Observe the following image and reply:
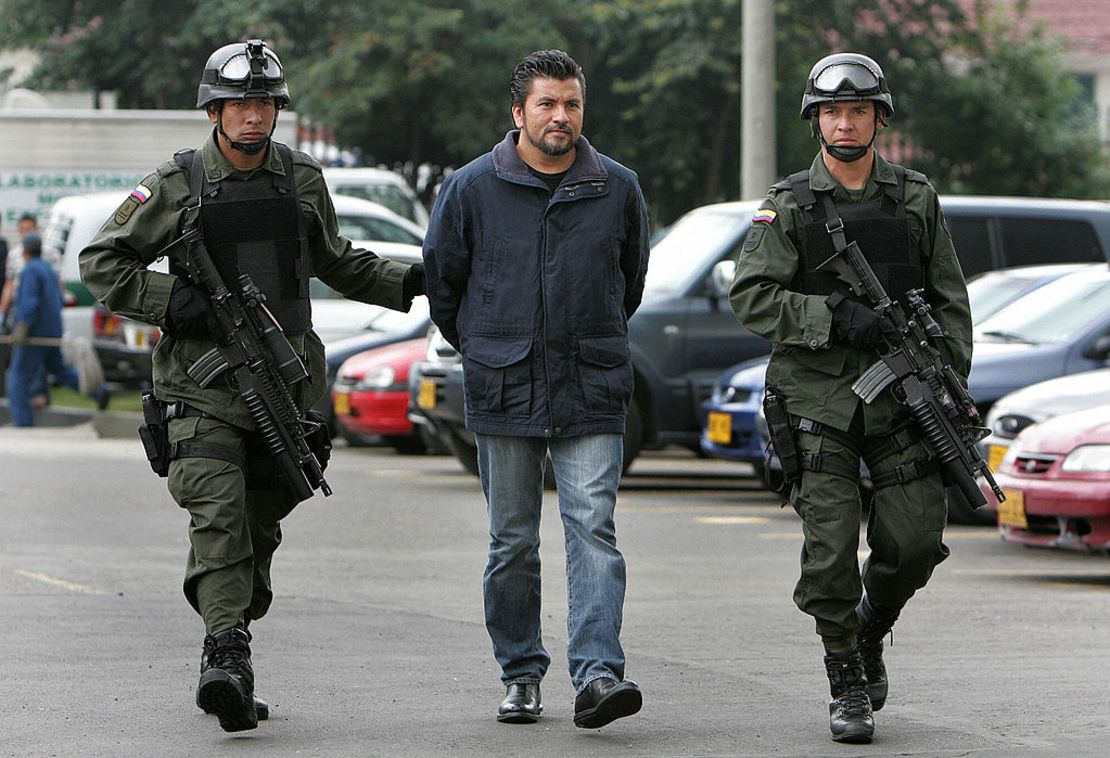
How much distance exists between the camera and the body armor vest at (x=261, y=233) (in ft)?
21.3

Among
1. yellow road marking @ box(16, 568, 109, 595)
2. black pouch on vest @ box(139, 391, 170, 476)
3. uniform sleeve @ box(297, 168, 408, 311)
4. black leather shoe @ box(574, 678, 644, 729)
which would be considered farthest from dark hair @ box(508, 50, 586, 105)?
yellow road marking @ box(16, 568, 109, 595)

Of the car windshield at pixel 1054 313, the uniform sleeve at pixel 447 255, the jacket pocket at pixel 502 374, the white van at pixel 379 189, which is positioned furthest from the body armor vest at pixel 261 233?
the white van at pixel 379 189

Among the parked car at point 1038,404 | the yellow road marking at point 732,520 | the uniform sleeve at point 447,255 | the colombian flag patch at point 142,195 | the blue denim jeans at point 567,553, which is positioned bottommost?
the yellow road marking at point 732,520

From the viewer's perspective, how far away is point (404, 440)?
1834cm

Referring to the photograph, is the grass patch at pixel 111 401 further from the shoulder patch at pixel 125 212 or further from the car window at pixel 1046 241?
the shoulder patch at pixel 125 212

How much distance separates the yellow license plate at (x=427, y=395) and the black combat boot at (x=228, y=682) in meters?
8.45

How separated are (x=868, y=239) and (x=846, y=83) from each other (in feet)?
1.46

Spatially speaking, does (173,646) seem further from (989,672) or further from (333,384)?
(333,384)

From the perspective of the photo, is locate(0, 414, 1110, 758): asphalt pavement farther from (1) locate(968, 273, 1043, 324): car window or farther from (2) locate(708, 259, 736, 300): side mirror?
(1) locate(968, 273, 1043, 324): car window

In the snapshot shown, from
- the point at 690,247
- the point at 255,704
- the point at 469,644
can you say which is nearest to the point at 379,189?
the point at 690,247

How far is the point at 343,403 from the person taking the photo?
1739 cm

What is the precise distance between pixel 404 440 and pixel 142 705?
11.6 metres

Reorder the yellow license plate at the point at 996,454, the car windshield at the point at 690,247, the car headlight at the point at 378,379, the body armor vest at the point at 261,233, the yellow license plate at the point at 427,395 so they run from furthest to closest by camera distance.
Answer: the car headlight at the point at 378,379
the yellow license plate at the point at 427,395
the car windshield at the point at 690,247
the yellow license plate at the point at 996,454
the body armor vest at the point at 261,233

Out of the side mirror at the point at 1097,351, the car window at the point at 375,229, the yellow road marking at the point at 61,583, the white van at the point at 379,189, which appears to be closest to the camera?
the yellow road marking at the point at 61,583
